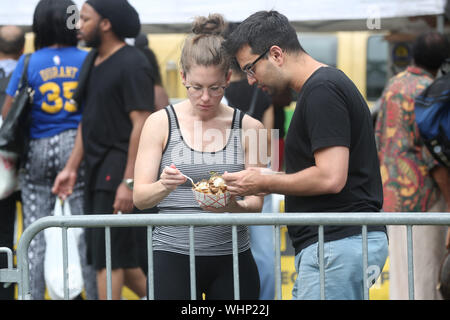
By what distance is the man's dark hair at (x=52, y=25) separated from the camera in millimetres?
4375

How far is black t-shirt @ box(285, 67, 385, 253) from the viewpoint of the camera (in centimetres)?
266

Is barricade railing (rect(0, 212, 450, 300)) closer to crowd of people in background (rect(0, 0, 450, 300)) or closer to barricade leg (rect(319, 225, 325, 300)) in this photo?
barricade leg (rect(319, 225, 325, 300))

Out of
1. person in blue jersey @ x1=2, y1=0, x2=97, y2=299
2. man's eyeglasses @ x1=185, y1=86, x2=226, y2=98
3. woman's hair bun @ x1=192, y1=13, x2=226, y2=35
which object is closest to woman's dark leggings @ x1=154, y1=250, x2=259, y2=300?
man's eyeglasses @ x1=185, y1=86, x2=226, y2=98

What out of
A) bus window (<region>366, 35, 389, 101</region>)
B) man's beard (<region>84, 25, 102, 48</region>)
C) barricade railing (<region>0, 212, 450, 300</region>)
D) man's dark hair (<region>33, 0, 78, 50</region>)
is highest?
bus window (<region>366, 35, 389, 101</region>)

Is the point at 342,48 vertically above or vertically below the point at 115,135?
above

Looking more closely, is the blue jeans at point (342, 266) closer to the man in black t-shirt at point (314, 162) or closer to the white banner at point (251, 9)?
Result: the man in black t-shirt at point (314, 162)

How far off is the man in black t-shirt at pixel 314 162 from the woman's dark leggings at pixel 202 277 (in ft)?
0.72

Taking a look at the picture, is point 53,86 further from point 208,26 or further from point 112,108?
point 208,26

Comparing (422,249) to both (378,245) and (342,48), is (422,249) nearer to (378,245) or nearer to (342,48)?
(378,245)

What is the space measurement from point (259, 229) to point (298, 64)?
6.58 ft

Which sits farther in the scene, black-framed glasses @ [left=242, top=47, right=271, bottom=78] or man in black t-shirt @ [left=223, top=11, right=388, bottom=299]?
black-framed glasses @ [left=242, top=47, right=271, bottom=78]

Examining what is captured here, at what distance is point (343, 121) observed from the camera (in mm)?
2666
